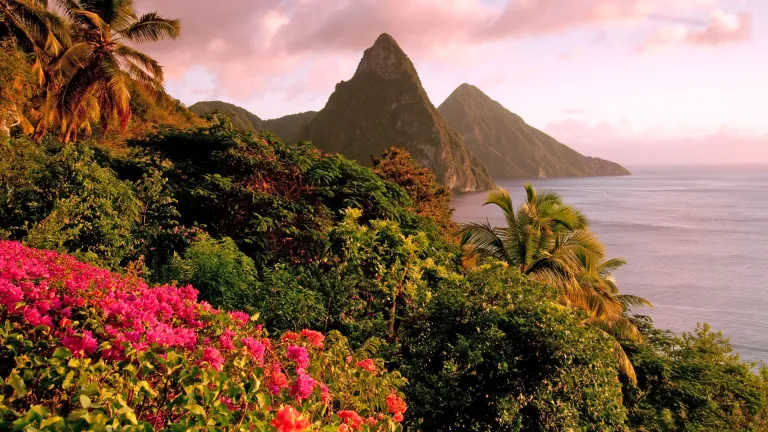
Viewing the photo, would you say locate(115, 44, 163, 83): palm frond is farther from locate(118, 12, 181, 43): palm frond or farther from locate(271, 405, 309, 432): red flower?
locate(271, 405, 309, 432): red flower

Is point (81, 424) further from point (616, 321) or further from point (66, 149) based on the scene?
point (616, 321)

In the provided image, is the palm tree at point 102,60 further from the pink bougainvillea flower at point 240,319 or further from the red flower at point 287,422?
the red flower at point 287,422

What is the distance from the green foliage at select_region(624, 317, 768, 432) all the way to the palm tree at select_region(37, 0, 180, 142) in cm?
1589

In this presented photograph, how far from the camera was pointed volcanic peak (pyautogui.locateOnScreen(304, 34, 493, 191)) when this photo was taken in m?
176

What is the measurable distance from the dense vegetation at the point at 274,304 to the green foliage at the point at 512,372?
25 mm

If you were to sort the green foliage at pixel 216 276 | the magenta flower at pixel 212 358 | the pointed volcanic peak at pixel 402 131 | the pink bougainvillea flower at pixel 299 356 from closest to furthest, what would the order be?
the magenta flower at pixel 212 358
the pink bougainvillea flower at pixel 299 356
the green foliage at pixel 216 276
the pointed volcanic peak at pixel 402 131

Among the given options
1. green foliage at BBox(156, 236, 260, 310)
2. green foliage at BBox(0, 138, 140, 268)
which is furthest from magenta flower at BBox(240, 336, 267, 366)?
green foliage at BBox(0, 138, 140, 268)

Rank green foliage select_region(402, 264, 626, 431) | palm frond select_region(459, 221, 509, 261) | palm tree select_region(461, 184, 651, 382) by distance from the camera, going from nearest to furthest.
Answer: green foliage select_region(402, 264, 626, 431) → palm tree select_region(461, 184, 651, 382) → palm frond select_region(459, 221, 509, 261)

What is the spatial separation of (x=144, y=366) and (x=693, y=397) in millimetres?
13129

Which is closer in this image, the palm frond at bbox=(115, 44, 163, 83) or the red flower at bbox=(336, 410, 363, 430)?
the red flower at bbox=(336, 410, 363, 430)

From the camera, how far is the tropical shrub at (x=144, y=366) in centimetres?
188

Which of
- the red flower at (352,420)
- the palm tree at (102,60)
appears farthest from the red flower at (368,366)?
the palm tree at (102,60)

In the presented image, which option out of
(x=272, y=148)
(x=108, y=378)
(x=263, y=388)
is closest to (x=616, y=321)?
(x=272, y=148)

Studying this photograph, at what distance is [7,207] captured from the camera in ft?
21.3
